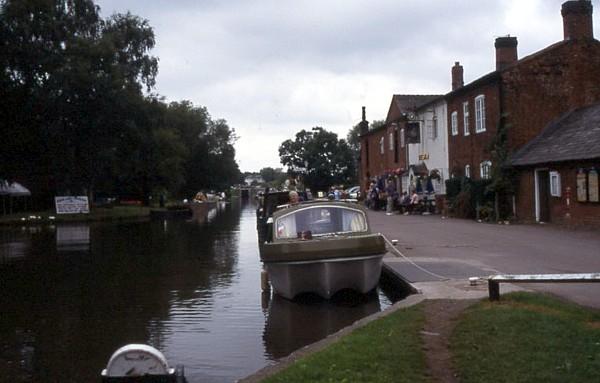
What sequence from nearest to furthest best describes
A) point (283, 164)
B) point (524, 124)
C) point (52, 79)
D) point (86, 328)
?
point (86, 328) → point (524, 124) → point (52, 79) → point (283, 164)

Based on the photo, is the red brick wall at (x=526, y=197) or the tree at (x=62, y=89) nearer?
the red brick wall at (x=526, y=197)

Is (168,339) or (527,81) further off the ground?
(527,81)

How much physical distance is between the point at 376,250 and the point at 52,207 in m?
51.4

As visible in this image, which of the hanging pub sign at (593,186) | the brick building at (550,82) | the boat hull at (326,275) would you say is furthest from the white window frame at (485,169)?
the boat hull at (326,275)

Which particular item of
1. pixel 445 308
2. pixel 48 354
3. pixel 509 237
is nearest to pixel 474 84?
pixel 509 237

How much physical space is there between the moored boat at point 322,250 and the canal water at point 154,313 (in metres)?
0.45

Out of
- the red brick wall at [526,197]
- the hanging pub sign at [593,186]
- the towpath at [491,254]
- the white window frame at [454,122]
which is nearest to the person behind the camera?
the towpath at [491,254]

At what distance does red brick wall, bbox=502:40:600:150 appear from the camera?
33031 mm

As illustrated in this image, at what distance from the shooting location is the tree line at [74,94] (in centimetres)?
5031

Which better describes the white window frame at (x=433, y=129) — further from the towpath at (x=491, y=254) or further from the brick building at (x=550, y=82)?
the towpath at (x=491, y=254)

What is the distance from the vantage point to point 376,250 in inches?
597

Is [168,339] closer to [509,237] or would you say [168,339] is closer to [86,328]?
[86,328]

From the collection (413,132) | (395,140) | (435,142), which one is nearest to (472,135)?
(435,142)

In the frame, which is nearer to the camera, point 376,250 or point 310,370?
point 310,370
